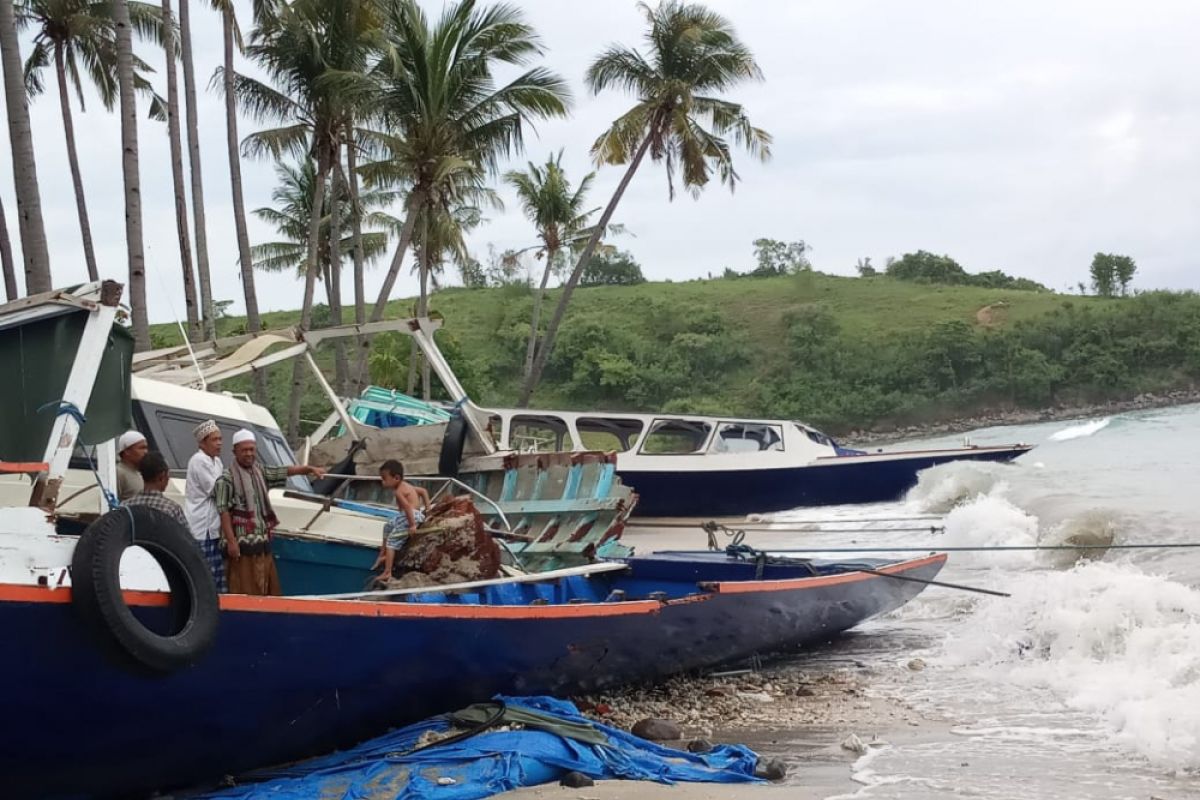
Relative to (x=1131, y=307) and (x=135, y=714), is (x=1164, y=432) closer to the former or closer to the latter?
(x=1131, y=307)

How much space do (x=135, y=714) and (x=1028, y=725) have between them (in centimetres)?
549

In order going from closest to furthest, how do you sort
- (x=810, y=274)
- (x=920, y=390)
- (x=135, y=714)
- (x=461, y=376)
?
1. (x=135, y=714)
2. (x=461, y=376)
3. (x=920, y=390)
4. (x=810, y=274)

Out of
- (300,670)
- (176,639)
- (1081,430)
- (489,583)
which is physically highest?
(176,639)

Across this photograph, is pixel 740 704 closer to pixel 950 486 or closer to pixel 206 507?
pixel 206 507

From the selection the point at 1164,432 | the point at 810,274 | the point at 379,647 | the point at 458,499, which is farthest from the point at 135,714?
the point at 810,274

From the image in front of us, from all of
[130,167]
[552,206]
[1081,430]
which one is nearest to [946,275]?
[1081,430]

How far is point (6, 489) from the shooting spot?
23.0ft

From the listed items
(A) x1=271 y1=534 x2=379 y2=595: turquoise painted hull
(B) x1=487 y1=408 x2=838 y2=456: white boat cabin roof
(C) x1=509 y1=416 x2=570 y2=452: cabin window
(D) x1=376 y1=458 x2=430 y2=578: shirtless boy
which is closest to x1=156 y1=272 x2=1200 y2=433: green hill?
(B) x1=487 y1=408 x2=838 y2=456: white boat cabin roof

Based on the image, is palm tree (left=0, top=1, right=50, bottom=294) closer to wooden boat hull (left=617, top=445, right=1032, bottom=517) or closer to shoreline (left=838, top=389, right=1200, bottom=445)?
wooden boat hull (left=617, top=445, right=1032, bottom=517)

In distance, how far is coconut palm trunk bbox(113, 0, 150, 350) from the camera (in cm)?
1639

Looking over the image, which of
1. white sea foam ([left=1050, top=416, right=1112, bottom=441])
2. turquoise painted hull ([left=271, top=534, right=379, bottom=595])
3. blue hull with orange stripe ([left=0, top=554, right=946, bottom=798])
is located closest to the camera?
blue hull with orange stripe ([left=0, top=554, right=946, bottom=798])

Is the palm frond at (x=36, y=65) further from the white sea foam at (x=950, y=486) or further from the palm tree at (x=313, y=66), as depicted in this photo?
the white sea foam at (x=950, y=486)

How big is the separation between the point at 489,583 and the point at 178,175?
1700 cm

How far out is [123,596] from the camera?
18.1ft
